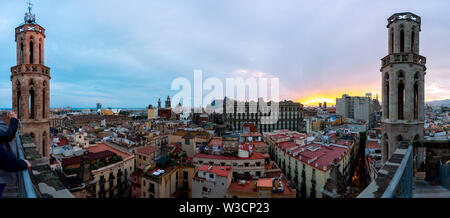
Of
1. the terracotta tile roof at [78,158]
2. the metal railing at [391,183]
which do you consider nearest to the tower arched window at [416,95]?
the metal railing at [391,183]

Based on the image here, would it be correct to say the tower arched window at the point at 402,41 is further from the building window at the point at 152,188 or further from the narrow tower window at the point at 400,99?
the building window at the point at 152,188

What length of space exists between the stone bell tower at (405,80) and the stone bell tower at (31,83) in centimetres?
1863

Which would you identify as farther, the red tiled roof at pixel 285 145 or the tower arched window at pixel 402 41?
the red tiled roof at pixel 285 145

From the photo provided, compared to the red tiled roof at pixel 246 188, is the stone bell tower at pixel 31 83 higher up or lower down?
higher up

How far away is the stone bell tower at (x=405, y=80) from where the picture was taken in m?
7.98

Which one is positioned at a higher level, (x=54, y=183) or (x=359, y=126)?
(x=54, y=183)

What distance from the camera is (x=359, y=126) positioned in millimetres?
46469

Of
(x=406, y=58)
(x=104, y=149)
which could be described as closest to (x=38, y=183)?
(x=406, y=58)

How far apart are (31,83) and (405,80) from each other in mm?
19549

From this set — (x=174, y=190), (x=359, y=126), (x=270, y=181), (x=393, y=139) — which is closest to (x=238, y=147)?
(x=270, y=181)

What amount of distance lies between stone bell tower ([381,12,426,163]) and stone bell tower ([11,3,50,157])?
18.6 meters

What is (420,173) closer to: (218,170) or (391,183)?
(391,183)

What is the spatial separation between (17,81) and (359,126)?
58579 mm
